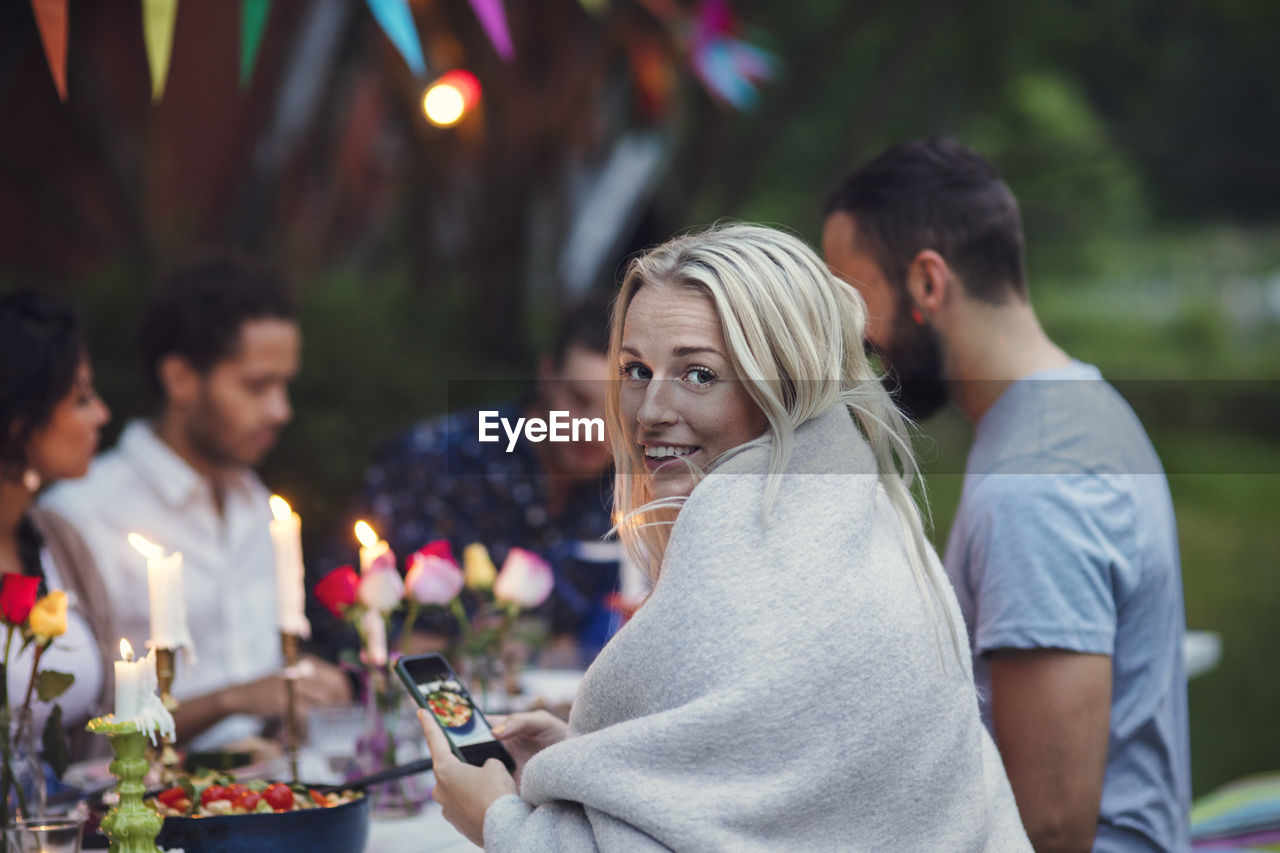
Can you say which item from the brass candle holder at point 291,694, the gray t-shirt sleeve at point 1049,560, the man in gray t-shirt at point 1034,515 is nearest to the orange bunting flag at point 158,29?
the brass candle holder at point 291,694

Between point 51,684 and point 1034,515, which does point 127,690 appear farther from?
point 1034,515

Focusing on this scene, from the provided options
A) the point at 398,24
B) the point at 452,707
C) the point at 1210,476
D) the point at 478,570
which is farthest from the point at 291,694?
the point at 1210,476

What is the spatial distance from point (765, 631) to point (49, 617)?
1.02m

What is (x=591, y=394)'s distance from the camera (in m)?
3.37

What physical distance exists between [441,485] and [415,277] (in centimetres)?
402

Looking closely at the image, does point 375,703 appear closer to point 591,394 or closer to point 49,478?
point 49,478

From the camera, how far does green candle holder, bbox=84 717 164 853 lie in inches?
58.0

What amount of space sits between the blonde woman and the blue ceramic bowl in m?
0.19

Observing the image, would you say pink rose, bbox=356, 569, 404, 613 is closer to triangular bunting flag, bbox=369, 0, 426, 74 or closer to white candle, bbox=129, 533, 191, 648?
white candle, bbox=129, 533, 191, 648

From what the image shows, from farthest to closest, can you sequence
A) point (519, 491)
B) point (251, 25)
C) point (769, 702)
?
point (519, 491), point (251, 25), point (769, 702)

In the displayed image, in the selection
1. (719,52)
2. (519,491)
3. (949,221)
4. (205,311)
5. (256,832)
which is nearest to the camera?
(256,832)

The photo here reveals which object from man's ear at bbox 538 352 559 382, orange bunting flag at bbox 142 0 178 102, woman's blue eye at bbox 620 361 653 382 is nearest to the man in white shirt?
man's ear at bbox 538 352 559 382

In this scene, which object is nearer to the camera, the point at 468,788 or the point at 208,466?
the point at 468,788

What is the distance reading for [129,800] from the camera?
58.8 inches
